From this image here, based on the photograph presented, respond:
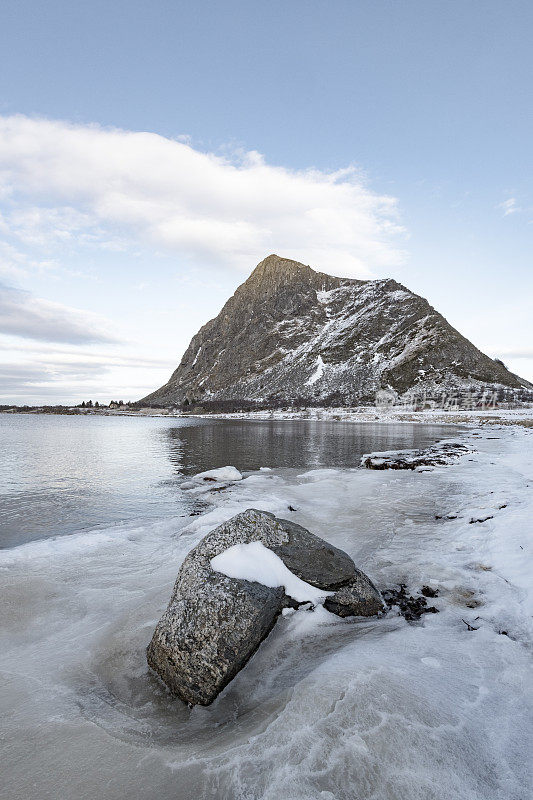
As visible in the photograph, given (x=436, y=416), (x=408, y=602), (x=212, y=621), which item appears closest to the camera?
(x=212, y=621)

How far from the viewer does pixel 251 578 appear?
21.5 ft

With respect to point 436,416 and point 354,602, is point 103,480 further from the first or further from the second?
point 436,416

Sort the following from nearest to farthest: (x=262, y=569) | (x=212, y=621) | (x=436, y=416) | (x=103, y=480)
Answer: (x=212, y=621) < (x=262, y=569) < (x=103, y=480) < (x=436, y=416)

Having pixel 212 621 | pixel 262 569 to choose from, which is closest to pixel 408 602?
pixel 262 569

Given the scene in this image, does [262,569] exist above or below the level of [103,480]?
above

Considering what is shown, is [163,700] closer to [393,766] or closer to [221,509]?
[393,766]

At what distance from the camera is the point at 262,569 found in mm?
6855

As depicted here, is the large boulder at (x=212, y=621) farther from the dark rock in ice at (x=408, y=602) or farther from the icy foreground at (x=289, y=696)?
the dark rock in ice at (x=408, y=602)

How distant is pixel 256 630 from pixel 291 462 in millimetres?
25560

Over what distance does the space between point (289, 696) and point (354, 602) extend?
9.17ft

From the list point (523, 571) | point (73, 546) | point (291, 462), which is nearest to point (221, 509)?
point (73, 546)

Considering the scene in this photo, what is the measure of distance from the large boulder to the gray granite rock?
0.29ft

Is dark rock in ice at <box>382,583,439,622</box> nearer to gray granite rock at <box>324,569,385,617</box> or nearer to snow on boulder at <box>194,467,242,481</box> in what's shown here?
gray granite rock at <box>324,569,385,617</box>

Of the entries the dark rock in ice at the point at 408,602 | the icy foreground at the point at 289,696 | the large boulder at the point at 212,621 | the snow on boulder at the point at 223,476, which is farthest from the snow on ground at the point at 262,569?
the snow on boulder at the point at 223,476
